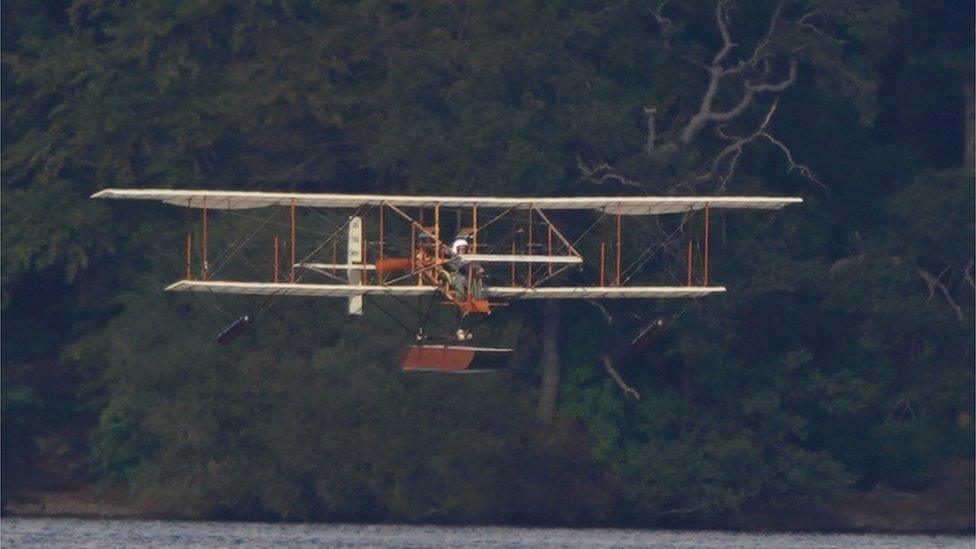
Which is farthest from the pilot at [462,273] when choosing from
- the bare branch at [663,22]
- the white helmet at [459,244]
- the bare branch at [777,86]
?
the bare branch at [777,86]

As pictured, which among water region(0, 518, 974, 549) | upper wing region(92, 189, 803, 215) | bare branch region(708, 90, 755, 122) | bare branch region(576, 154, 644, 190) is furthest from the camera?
bare branch region(708, 90, 755, 122)

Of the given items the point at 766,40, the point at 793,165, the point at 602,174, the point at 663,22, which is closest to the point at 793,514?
the point at 793,165

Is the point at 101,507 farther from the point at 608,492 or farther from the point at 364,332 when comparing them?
the point at 608,492

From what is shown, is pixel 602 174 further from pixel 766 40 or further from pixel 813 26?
pixel 813 26

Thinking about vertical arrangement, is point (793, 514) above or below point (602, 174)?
below

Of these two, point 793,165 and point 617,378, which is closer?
point 617,378

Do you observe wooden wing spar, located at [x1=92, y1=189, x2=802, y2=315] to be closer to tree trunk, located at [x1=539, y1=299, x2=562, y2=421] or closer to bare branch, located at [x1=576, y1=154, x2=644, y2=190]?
bare branch, located at [x1=576, y1=154, x2=644, y2=190]

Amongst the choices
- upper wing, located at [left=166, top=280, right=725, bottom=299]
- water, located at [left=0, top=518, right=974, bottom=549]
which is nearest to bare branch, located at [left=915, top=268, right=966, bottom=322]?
water, located at [left=0, top=518, right=974, bottom=549]

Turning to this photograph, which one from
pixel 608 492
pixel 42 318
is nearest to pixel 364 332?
pixel 608 492
